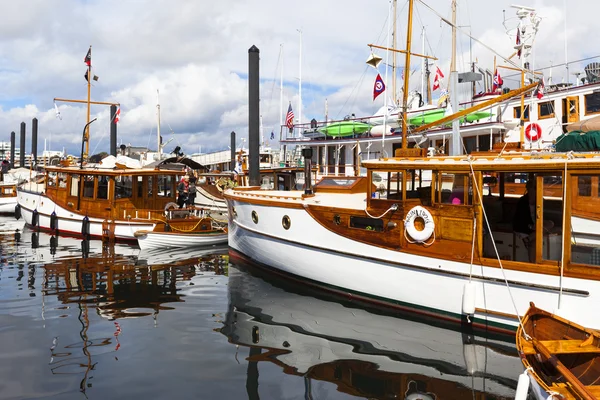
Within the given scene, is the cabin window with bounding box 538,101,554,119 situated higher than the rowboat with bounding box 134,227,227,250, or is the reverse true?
the cabin window with bounding box 538,101,554,119

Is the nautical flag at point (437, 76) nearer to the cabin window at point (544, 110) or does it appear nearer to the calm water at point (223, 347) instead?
the cabin window at point (544, 110)

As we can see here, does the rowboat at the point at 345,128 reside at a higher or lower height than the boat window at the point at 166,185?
higher

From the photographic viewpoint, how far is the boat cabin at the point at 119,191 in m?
18.7

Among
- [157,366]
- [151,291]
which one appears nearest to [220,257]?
[151,291]

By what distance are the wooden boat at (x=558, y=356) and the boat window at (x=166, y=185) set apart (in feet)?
53.4

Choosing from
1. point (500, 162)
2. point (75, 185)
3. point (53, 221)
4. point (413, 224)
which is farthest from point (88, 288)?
point (53, 221)

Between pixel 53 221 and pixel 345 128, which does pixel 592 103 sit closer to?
pixel 345 128

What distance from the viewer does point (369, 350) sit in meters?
7.33

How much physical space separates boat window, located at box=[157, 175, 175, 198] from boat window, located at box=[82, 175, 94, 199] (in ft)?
9.40

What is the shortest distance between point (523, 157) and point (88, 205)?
1738 cm

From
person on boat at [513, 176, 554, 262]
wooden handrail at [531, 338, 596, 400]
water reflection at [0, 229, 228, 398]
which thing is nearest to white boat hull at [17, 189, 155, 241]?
water reflection at [0, 229, 228, 398]

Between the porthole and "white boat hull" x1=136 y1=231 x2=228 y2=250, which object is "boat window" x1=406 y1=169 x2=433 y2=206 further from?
"white boat hull" x1=136 y1=231 x2=228 y2=250

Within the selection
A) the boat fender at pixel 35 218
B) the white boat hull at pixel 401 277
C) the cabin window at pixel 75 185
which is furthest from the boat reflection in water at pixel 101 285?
the boat fender at pixel 35 218

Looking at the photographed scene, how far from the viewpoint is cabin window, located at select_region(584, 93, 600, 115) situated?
670 inches
